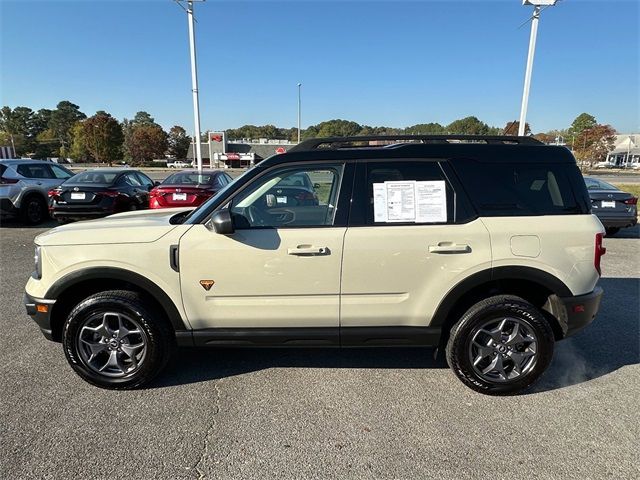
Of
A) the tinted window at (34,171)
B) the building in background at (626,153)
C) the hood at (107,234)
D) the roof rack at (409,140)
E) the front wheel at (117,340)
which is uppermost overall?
the building in background at (626,153)

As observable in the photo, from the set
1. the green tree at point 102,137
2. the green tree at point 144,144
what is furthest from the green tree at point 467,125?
the green tree at point 144,144

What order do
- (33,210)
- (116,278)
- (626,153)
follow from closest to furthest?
(116,278), (33,210), (626,153)

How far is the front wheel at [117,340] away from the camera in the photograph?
2.83 m

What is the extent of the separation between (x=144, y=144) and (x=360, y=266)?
90.1 meters

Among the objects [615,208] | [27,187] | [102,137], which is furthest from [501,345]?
[102,137]

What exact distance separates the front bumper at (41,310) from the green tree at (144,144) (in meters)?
86.9

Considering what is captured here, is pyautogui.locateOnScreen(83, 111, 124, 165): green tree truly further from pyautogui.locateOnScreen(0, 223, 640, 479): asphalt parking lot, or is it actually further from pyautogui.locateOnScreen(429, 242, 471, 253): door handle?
pyautogui.locateOnScreen(429, 242, 471, 253): door handle

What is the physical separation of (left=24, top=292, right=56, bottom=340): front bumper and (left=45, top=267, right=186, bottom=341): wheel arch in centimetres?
3

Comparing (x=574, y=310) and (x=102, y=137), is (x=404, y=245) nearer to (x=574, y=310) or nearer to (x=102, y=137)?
(x=574, y=310)

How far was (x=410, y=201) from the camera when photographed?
2.78m

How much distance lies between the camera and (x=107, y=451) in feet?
7.46

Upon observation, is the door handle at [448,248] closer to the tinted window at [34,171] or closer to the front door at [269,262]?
the front door at [269,262]

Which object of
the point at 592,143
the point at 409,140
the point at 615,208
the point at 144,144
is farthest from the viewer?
the point at 144,144

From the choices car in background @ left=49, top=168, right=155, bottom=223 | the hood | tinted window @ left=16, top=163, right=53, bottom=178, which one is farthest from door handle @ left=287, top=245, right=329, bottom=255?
tinted window @ left=16, top=163, right=53, bottom=178
